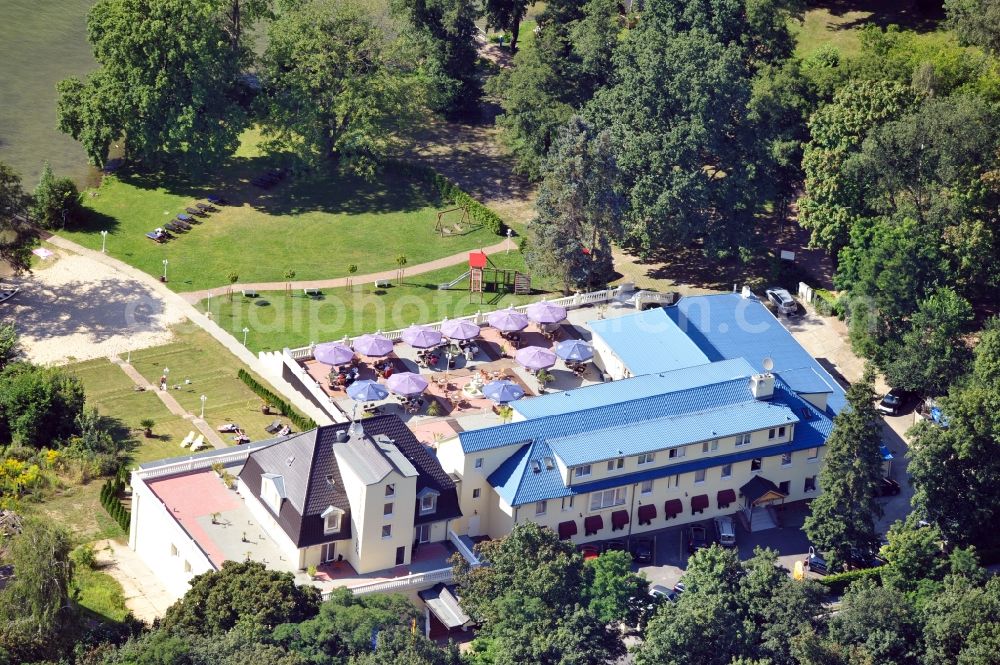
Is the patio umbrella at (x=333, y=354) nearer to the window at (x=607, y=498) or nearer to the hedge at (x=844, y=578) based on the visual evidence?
the window at (x=607, y=498)

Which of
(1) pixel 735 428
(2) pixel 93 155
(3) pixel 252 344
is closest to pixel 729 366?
(1) pixel 735 428

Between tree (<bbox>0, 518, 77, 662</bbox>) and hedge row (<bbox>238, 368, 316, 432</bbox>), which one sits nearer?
tree (<bbox>0, 518, 77, 662</bbox>)

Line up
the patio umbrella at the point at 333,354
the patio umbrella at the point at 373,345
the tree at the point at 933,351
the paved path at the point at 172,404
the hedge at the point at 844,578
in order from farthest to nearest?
the tree at the point at 933,351
the patio umbrella at the point at 373,345
the patio umbrella at the point at 333,354
the paved path at the point at 172,404
the hedge at the point at 844,578

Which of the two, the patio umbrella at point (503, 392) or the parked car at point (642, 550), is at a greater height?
the patio umbrella at point (503, 392)

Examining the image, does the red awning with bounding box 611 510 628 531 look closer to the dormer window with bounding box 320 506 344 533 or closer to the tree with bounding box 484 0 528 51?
the dormer window with bounding box 320 506 344 533

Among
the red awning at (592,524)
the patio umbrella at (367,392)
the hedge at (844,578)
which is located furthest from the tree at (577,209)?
the hedge at (844,578)

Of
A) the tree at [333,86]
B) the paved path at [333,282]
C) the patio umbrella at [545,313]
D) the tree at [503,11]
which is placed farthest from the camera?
the tree at [503,11]

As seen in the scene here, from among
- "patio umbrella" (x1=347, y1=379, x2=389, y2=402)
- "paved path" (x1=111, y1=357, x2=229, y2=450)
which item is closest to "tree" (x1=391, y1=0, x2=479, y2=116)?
"paved path" (x1=111, y1=357, x2=229, y2=450)
